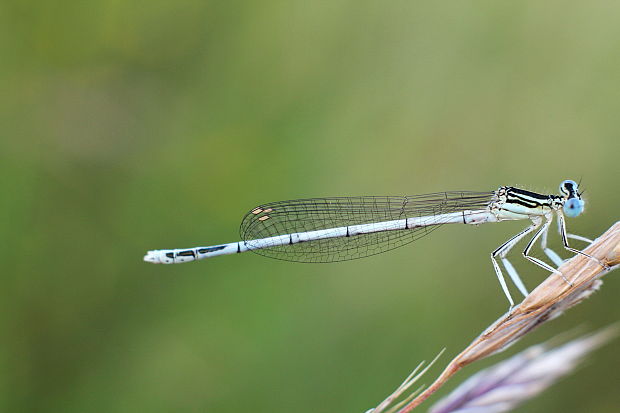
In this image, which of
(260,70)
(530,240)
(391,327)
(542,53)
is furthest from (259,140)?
(542,53)

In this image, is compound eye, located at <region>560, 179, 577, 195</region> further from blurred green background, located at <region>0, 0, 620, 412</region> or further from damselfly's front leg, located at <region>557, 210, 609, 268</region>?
blurred green background, located at <region>0, 0, 620, 412</region>

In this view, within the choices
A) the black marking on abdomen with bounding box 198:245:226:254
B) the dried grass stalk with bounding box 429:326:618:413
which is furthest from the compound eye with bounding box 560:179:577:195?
the black marking on abdomen with bounding box 198:245:226:254

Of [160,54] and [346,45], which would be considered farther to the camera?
[346,45]

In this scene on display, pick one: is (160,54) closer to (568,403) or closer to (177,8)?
(177,8)

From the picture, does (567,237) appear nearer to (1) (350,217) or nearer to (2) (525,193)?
(2) (525,193)

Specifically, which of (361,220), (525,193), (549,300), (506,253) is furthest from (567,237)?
(361,220)

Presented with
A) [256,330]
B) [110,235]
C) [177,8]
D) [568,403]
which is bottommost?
[568,403]
